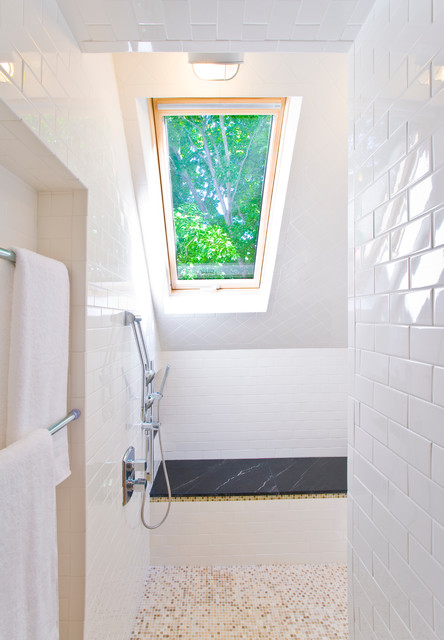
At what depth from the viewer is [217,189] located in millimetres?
2465

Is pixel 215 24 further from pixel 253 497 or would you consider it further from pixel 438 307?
pixel 253 497

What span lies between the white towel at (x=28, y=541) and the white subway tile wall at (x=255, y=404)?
213 cm

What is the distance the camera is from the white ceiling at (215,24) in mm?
1021

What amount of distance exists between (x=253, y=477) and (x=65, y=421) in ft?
6.50

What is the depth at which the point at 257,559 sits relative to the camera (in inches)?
98.4

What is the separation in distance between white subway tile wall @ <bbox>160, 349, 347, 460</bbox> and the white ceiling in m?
2.26

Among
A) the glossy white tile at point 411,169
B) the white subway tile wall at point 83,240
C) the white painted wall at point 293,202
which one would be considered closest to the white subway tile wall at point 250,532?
the white subway tile wall at point 83,240

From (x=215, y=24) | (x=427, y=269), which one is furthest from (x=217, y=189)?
(x=427, y=269)

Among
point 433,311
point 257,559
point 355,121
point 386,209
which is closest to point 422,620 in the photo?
point 433,311

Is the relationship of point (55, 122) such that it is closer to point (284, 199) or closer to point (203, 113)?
point (203, 113)

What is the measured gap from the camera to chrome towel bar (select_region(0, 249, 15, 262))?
90 centimetres

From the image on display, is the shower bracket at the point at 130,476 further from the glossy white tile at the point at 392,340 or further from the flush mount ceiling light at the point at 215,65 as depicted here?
the flush mount ceiling light at the point at 215,65

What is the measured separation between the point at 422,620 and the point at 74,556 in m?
1.07

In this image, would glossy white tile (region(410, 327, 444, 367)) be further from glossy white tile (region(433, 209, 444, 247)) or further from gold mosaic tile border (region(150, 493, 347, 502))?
gold mosaic tile border (region(150, 493, 347, 502))
